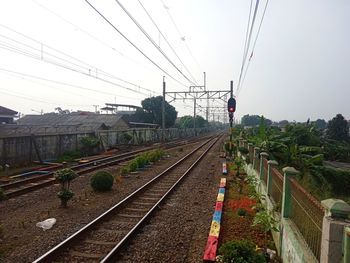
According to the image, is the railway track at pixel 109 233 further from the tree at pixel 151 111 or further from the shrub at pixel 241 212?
the tree at pixel 151 111

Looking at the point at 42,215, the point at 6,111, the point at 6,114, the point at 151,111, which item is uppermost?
the point at 151,111

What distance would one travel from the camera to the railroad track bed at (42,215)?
739 cm

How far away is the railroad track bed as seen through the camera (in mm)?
7387

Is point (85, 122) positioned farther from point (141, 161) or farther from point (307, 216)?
point (307, 216)

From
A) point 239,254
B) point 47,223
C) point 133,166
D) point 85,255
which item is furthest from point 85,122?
point 239,254

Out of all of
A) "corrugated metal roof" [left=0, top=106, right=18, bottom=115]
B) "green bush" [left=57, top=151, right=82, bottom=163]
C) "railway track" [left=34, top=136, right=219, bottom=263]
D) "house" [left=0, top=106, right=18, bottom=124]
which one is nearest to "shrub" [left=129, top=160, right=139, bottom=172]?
"railway track" [left=34, top=136, right=219, bottom=263]

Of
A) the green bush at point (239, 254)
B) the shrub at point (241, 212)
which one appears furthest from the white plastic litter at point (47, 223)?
the shrub at point (241, 212)

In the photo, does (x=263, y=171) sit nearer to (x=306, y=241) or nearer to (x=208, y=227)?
(x=208, y=227)

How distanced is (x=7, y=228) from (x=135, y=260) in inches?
161

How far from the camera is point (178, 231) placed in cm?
873

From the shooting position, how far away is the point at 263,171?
468 inches

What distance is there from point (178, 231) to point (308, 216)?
13.1 feet

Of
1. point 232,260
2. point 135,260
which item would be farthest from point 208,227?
point 232,260

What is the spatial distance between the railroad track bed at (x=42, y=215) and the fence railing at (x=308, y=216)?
17.3ft
